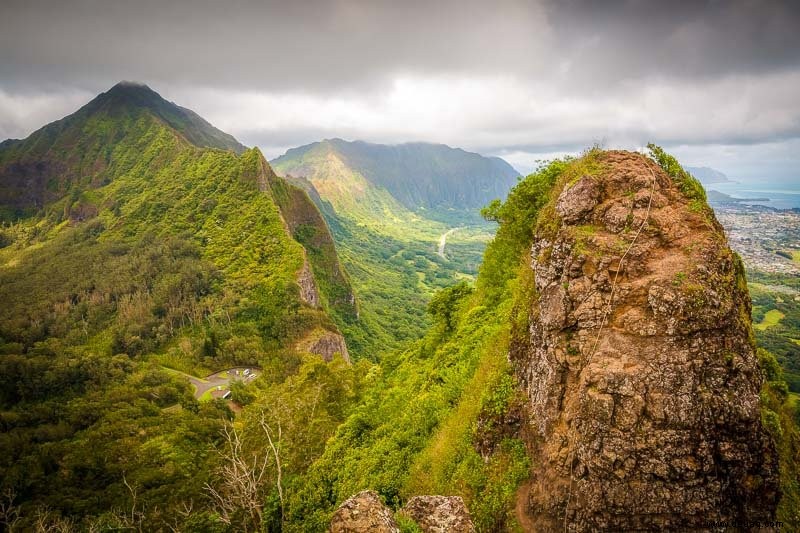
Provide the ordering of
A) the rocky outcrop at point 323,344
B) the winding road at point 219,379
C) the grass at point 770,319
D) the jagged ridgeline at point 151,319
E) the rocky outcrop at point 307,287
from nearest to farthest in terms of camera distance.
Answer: the jagged ridgeline at point 151,319, the winding road at point 219,379, the rocky outcrop at point 323,344, the grass at point 770,319, the rocky outcrop at point 307,287

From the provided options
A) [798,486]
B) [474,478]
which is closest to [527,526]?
[474,478]

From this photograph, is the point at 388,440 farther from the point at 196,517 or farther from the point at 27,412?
the point at 27,412

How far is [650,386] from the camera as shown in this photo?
10984 mm

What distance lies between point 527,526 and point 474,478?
2.66m

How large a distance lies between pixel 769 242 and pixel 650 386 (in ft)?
552

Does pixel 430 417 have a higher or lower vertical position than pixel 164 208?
lower

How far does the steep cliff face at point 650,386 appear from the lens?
1077cm

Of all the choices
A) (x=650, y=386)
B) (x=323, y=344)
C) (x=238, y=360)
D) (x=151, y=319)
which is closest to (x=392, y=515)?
Result: (x=650, y=386)

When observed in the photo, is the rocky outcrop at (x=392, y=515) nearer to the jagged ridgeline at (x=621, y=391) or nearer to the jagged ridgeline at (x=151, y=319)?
the jagged ridgeline at (x=621, y=391)

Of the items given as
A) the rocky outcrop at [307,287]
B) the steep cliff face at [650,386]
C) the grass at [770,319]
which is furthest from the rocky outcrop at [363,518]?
the grass at [770,319]

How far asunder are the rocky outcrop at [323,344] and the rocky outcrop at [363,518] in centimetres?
7412

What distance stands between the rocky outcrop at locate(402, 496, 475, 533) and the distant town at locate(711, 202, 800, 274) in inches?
5366

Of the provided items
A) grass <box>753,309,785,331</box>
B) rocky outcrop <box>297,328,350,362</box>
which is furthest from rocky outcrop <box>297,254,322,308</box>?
grass <box>753,309,785,331</box>

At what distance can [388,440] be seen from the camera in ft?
70.1
